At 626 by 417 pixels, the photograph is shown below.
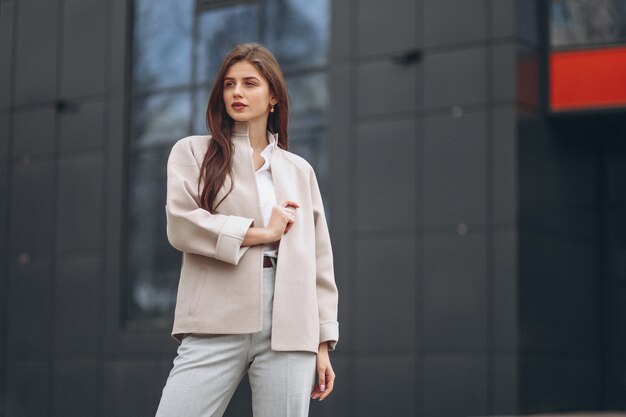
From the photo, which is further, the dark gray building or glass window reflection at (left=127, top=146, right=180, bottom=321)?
glass window reflection at (left=127, top=146, right=180, bottom=321)

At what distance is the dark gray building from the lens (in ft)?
47.2

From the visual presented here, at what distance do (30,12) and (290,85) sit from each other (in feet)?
17.6

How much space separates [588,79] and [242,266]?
1165 cm

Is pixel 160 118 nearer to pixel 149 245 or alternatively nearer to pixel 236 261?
pixel 149 245

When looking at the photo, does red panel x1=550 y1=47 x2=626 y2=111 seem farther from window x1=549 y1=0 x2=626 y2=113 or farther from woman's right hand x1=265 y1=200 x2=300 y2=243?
woman's right hand x1=265 y1=200 x2=300 y2=243

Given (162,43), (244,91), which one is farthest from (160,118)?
(244,91)

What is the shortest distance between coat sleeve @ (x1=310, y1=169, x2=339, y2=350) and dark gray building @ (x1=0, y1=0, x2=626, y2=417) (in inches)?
405

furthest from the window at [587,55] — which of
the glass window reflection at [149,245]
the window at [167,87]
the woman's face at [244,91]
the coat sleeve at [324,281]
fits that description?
the woman's face at [244,91]

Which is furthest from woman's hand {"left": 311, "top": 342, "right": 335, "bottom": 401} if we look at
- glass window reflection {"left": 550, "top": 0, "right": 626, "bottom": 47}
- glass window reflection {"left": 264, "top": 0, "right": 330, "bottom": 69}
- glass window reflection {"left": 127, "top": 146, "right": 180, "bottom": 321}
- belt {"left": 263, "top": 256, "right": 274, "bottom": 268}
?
glass window reflection {"left": 127, "top": 146, "right": 180, "bottom": 321}

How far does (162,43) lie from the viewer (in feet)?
57.3

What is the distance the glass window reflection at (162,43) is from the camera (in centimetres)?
1722

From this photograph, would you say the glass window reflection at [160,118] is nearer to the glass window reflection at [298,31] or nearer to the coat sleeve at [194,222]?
the glass window reflection at [298,31]

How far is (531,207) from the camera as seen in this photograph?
14547 millimetres

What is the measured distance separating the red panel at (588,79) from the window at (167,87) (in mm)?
3353
